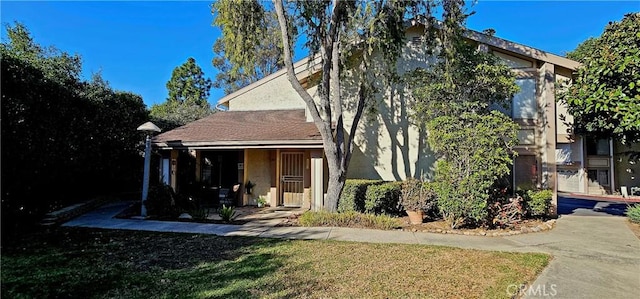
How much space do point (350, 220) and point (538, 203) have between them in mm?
6805

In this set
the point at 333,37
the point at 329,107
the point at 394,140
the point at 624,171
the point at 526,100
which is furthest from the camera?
the point at 624,171

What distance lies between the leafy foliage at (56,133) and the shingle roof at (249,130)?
286 cm

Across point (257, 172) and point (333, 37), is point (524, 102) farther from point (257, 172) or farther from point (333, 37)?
point (257, 172)

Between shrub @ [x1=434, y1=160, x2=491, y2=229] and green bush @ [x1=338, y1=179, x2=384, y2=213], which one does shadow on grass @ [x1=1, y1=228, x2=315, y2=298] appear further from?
shrub @ [x1=434, y1=160, x2=491, y2=229]

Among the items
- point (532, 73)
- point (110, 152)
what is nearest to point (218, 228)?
point (110, 152)

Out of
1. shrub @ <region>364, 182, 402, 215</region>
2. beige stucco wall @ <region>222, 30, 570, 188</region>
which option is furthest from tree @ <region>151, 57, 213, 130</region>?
shrub @ <region>364, 182, 402, 215</region>

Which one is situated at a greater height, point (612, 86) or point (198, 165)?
point (612, 86)

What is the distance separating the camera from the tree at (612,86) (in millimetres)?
8562

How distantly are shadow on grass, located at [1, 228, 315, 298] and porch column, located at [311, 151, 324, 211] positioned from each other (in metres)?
4.00

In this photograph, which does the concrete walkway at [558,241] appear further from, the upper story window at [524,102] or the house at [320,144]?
the upper story window at [524,102]

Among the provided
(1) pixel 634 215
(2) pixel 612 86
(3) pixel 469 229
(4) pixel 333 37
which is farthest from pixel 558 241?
(4) pixel 333 37

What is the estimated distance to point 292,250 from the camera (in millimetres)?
6883

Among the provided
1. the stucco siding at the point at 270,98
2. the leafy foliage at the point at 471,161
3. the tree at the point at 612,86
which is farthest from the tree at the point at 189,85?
the tree at the point at 612,86

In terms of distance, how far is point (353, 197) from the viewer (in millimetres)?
10641
